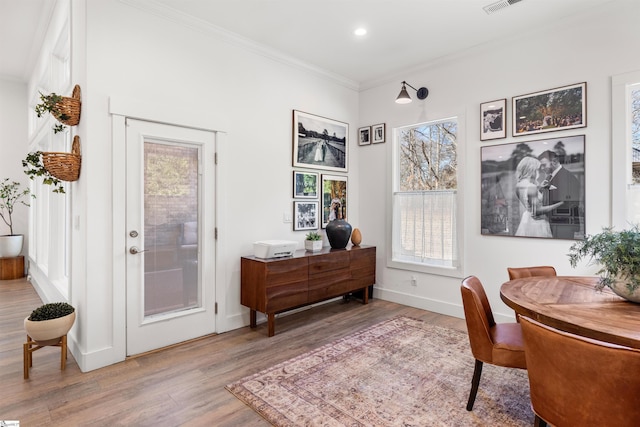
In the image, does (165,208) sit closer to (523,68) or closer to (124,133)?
(124,133)

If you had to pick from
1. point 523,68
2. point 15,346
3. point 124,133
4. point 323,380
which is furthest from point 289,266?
point 523,68

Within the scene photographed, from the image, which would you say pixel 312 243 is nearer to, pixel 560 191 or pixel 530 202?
pixel 530 202

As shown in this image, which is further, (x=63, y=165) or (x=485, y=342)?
(x=63, y=165)

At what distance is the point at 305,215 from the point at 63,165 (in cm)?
257

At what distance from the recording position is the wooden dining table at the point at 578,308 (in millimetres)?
1432

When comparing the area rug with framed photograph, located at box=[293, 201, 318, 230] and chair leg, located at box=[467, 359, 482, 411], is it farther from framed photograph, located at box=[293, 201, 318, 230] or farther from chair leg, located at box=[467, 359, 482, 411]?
framed photograph, located at box=[293, 201, 318, 230]

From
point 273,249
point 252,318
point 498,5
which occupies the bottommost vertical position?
point 252,318

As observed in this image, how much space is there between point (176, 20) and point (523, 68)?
141 inches

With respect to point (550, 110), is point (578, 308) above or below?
below

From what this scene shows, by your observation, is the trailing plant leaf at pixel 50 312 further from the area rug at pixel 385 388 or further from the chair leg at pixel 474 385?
the chair leg at pixel 474 385

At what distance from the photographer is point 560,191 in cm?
329

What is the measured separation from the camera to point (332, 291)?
399cm

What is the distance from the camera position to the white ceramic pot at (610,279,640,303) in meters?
1.78

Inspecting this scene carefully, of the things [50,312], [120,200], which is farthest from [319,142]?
A: [50,312]
